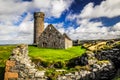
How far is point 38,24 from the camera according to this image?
275ft

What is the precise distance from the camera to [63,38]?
227 feet

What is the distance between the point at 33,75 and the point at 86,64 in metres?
4.86

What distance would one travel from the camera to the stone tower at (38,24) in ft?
274

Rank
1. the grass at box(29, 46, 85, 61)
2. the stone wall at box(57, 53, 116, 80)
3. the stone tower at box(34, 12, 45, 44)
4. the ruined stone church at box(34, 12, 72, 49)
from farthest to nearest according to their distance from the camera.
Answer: the stone tower at box(34, 12, 45, 44), the ruined stone church at box(34, 12, 72, 49), the grass at box(29, 46, 85, 61), the stone wall at box(57, 53, 116, 80)

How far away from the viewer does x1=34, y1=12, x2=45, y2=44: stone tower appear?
8362 centimetres

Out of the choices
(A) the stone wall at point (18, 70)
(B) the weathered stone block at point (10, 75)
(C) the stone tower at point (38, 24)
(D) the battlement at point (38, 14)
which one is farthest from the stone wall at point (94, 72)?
(D) the battlement at point (38, 14)

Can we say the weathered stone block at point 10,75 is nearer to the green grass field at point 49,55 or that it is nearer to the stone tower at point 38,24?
the green grass field at point 49,55

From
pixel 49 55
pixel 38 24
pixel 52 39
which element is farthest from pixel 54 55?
pixel 38 24

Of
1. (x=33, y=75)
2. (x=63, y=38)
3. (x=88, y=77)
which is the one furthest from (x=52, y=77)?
(x=63, y=38)

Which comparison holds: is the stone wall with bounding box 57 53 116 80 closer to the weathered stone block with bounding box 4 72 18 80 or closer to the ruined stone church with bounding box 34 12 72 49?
the weathered stone block with bounding box 4 72 18 80

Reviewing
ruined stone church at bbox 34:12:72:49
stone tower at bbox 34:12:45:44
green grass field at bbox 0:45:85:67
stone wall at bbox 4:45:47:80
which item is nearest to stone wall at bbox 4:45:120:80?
stone wall at bbox 4:45:47:80

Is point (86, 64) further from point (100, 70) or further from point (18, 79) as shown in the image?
point (18, 79)

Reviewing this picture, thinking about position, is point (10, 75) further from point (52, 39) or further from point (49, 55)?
point (52, 39)

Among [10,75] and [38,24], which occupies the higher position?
[38,24]
